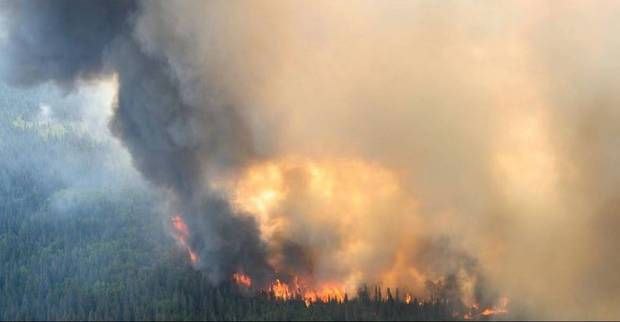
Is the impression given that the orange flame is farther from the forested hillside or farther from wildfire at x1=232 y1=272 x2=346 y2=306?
the forested hillside

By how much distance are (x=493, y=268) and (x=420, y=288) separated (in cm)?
951

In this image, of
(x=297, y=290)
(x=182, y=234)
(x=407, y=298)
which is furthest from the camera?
(x=182, y=234)

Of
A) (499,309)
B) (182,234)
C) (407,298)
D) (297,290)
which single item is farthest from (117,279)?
(499,309)

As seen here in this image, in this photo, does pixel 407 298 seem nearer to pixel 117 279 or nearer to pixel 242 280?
pixel 242 280

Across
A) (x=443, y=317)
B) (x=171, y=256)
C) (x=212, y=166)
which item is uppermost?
(x=212, y=166)

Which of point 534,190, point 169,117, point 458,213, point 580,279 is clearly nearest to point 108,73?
point 169,117

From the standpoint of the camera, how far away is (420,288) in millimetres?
112062

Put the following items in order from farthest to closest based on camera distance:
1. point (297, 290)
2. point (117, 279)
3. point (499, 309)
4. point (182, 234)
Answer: point (182, 234) < point (117, 279) < point (297, 290) < point (499, 309)

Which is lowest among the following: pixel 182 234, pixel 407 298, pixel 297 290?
pixel 407 298

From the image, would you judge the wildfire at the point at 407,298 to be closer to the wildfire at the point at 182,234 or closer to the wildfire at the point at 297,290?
the wildfire at the point at 297,290

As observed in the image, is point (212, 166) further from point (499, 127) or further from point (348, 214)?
point (499, 127)

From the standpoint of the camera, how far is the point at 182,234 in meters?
133

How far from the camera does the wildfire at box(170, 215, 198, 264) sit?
419 ft

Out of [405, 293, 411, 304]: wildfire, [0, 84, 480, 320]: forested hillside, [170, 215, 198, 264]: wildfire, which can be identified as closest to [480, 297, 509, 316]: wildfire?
[0, 84, 480, 320]: forested hillside
